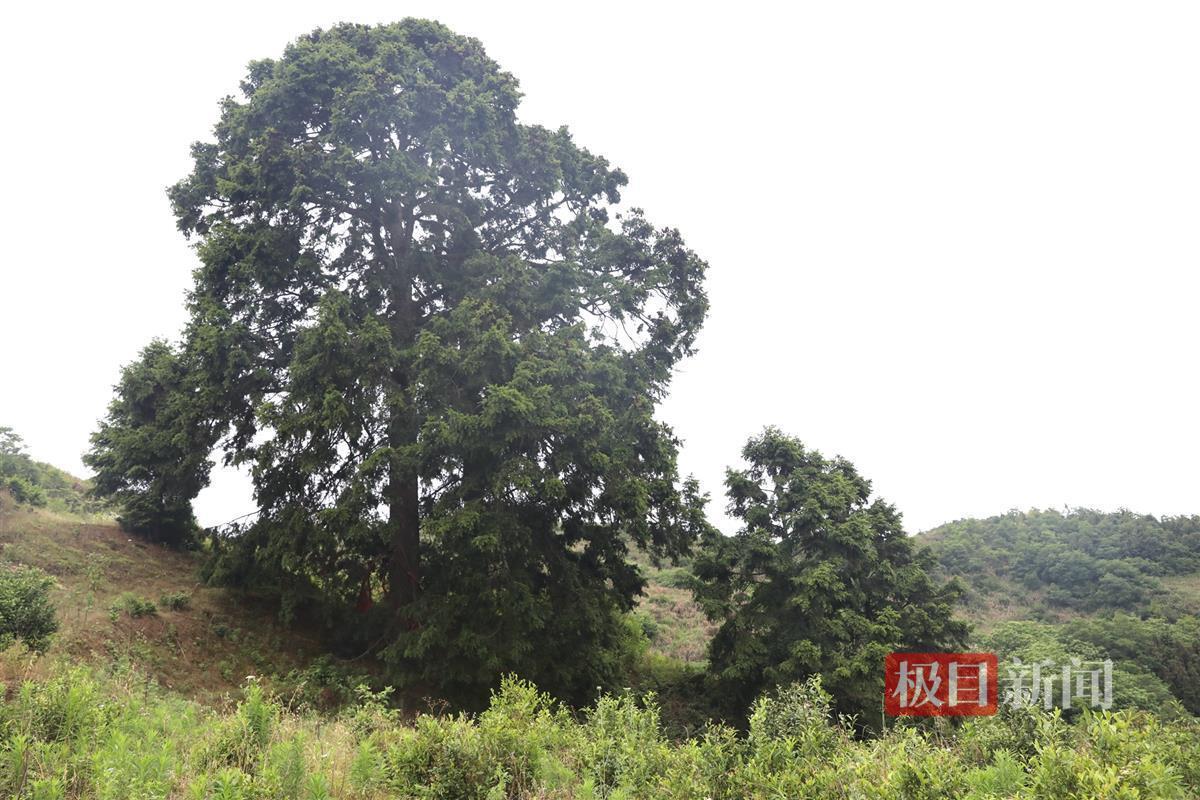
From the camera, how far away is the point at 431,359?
12320 mm

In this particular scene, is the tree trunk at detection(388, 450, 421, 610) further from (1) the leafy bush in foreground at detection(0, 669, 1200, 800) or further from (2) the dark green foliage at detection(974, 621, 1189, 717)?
(2) the dark green foliage at detection(974, 621, 1189, 717)

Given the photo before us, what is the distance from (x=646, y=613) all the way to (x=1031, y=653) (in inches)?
560

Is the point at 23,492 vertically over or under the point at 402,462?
under

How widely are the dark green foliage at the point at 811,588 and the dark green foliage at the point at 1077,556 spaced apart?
19.9 meters

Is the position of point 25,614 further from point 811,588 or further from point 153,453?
point 811,588

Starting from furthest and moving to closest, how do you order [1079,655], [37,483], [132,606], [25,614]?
[37,483] → [1079,655] → [132,606] → [25,614]

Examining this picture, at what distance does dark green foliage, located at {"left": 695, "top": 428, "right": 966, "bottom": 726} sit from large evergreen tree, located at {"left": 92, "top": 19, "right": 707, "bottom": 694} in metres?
2.41

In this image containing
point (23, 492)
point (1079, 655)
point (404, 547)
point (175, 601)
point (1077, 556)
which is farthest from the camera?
point (1077, 556)

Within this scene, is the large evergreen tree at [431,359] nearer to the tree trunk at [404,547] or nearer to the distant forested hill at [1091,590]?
the tree trunk at [404,547]

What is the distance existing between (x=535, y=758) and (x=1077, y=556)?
3882cm

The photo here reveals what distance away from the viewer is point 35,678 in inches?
286

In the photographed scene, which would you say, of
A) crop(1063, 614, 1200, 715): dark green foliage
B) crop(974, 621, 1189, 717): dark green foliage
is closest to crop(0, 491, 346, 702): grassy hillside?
crop(974, 621, 1189, 717): dark green foliage

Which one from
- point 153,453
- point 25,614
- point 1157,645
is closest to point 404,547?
point 25,614

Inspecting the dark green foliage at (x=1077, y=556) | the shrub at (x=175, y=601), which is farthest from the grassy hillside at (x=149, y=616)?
the dark green foliage at (x=1077, y=556)
